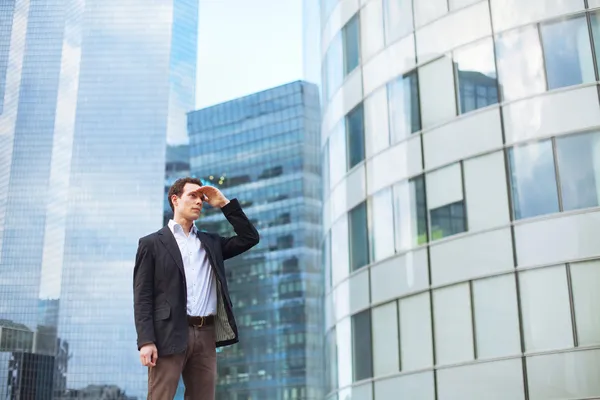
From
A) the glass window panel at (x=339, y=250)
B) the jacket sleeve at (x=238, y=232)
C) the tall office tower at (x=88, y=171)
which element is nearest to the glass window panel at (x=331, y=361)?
the glass window panel at (x=339, y=250)

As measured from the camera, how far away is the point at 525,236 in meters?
20.9

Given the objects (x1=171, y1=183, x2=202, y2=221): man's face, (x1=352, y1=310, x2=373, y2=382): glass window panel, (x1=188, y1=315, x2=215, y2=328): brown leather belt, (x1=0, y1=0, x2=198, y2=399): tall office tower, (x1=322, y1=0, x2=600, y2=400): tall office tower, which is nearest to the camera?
(x1=188, y1=315, x2=215, y2=328): brown leather belt

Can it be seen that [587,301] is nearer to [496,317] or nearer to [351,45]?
[496,317]

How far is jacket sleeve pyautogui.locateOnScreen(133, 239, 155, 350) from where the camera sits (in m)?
4.88

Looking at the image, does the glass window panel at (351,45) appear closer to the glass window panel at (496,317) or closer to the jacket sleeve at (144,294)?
the glass window panel at (496,317)

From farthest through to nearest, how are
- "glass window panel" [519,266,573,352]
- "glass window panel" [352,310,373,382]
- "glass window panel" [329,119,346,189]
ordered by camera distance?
"glass window panel" [329,119,346,189], "glass window panel" [352,310,373,382], "glass window panel" [519,266,573,352]

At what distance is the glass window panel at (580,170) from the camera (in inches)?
802

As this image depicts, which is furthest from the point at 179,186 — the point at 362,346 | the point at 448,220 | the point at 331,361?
the point at 331,361

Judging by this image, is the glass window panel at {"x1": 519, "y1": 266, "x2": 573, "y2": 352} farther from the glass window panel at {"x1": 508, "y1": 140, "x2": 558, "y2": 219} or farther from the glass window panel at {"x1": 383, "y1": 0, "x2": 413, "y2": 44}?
the glass window panel at {"x1": 383, "y1": 0, "x2": 413, "y2": 44}

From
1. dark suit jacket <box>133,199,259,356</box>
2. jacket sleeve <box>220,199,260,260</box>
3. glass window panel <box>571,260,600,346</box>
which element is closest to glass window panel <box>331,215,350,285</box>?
glass window panel <box>571,260,600,346</box>

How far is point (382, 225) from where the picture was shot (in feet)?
83.1

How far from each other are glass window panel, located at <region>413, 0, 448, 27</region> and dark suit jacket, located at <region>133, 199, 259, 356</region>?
65.9 feet

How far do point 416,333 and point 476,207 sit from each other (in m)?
3.54

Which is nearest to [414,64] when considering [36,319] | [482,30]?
[482,30]
